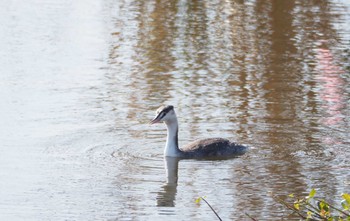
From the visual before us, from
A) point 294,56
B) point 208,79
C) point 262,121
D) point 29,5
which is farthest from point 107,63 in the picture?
point 29,5

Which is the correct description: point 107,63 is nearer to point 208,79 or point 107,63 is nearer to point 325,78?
point 208,79

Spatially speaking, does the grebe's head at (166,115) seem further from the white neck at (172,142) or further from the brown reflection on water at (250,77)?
the brown reflection on water at (250,77)

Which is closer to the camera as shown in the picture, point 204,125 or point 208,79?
point 204,125

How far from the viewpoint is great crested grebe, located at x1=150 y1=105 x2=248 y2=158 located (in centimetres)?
1355

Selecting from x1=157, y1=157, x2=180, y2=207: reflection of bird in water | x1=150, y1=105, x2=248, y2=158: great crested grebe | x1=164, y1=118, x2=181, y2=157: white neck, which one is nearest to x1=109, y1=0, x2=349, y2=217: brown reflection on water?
x1=150, y1=105, x2=248, y2=158: great crested grebe

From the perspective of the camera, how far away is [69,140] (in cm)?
1402

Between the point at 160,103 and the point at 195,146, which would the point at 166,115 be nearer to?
the point at 195,146

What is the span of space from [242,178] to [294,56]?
8219 mm

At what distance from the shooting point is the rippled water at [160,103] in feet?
38.9

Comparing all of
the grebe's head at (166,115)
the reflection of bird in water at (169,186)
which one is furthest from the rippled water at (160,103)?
the grebe's head at (166,115)

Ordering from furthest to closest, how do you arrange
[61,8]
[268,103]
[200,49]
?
[61,8] < [200,49] < [268,103]

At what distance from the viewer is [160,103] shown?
53.1 feet

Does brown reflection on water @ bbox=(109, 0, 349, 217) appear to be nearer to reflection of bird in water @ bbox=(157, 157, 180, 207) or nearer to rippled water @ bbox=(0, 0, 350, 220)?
rippled water @ bbox=(0, 0, 350, 220)

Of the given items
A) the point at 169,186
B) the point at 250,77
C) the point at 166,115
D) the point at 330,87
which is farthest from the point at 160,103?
the point at 169,186
